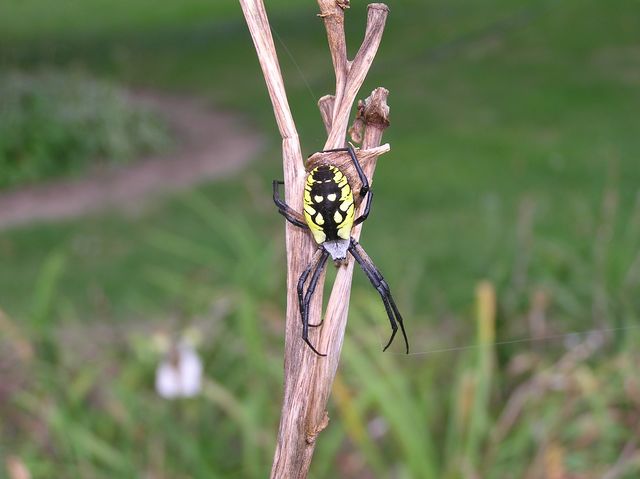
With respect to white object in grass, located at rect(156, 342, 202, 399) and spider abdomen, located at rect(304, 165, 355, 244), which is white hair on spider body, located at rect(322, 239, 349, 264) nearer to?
spider abdomen, located at rect(304, 165, 355, 244)

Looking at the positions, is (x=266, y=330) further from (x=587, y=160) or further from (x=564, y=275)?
(x=587, y=160)

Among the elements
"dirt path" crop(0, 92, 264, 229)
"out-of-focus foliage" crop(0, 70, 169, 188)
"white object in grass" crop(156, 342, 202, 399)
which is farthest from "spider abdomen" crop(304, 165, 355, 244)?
"out-of-focus foliage" crop(0, 70, 169, 188)

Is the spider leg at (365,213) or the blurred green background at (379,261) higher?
the spider leg at (365,213)

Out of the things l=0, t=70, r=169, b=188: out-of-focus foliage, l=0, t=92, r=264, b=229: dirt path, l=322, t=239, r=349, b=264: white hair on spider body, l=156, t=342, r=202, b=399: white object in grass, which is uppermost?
l=322, t=239, r=349, b=264: white hair on spider body

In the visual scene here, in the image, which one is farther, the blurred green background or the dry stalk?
the blurred green background

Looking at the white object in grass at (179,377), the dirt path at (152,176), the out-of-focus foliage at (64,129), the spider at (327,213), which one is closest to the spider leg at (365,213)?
the spider at (327,213)

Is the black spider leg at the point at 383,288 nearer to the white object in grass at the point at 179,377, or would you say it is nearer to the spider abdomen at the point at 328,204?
the spider abdomen at the point at 328,204

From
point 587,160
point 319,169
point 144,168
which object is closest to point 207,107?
point 144,168

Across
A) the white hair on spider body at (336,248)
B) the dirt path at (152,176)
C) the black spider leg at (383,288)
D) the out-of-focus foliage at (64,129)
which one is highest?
the white hair on spider body at (336,248)
